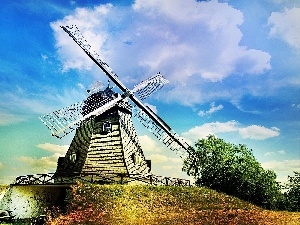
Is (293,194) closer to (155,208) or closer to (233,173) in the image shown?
(233,173)

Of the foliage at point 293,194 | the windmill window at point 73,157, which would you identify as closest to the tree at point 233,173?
the foliage at point 293,194

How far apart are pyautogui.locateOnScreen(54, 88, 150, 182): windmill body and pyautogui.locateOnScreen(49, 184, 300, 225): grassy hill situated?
11.7 feet

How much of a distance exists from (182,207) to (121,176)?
21.4 ft

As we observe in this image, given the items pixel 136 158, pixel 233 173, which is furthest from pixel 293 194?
pixel 136 158

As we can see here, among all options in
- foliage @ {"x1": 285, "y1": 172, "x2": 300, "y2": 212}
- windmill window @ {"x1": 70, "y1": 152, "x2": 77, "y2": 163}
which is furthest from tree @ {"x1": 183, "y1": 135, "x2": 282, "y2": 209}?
windmill window @ {"x1": 70, "y1": 152, "x2": 77, "y2": 163}

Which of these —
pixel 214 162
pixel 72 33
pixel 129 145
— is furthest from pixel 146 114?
pixel 72 33

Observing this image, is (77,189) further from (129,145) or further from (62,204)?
(129,145)

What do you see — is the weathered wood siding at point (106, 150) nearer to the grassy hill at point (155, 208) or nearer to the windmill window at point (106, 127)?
the windmill window at point (106, 127)

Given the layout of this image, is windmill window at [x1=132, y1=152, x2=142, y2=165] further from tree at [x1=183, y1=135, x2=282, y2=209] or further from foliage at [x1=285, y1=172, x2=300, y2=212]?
foliage at [x1=285, y1=172, x2=300, y2=212]

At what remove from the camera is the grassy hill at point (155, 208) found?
21.8 meters

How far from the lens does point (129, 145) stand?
31.3 meters

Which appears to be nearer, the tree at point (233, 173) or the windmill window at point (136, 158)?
the windmill window at point (136, 158)

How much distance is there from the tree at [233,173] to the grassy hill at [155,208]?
6079 millimetres

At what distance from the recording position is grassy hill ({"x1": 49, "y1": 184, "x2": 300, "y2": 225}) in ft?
71.5
